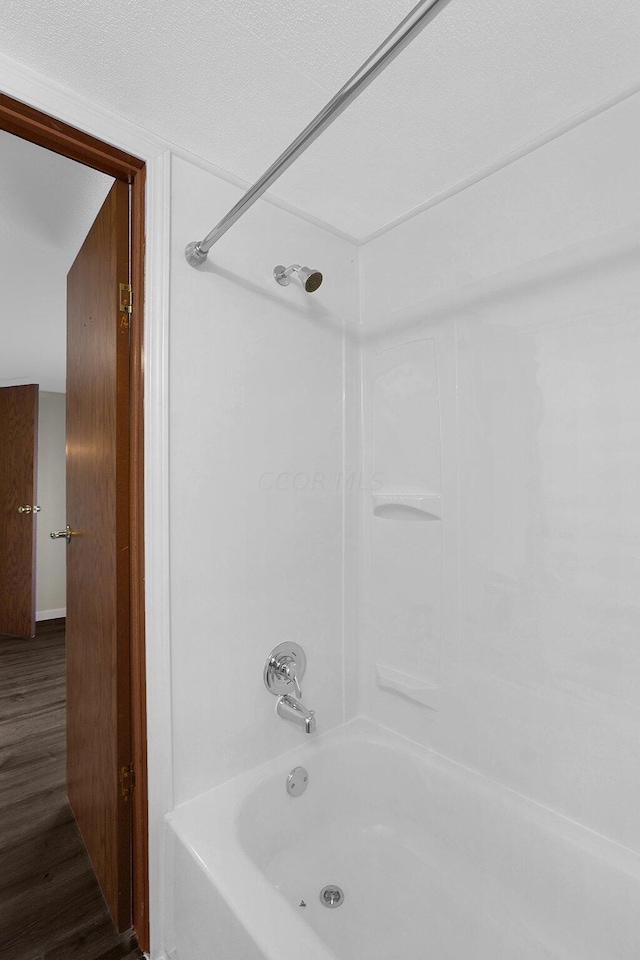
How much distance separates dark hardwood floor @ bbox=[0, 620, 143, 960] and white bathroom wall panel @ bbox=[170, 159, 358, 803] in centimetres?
56

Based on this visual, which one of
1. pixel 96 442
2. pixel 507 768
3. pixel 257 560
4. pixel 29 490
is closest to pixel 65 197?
pixel 96 442

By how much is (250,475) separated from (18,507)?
3629 millimetres

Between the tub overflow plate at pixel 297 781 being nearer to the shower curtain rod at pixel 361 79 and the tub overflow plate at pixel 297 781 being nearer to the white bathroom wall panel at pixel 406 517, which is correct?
the white bathroom wall panel at pixel 406 517

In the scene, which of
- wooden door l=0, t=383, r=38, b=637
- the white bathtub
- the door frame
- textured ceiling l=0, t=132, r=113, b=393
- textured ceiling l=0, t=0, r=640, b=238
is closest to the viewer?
textured ceiling l=0, t=0, r=640, b=238

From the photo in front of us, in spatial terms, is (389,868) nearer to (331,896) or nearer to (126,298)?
(331,896)

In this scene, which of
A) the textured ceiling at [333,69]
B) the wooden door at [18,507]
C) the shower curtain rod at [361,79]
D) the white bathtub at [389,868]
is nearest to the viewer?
the shower curtain rod at [361,79]

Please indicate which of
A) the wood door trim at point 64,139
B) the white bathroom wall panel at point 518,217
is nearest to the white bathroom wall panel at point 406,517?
the white bathroom wall panel at point 518,217

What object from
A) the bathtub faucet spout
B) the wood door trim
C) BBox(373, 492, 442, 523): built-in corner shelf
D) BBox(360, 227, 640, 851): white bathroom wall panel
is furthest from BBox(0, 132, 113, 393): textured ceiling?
the bathtub faucet spout

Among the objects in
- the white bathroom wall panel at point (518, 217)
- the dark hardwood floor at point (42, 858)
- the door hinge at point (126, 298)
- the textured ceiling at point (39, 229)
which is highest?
the textured ceiling at point (39, 229)

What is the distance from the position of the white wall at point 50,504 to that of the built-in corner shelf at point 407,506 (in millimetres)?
4271

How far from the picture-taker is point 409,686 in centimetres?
185

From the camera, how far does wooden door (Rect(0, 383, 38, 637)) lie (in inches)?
170

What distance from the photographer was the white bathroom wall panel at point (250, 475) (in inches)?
60.6

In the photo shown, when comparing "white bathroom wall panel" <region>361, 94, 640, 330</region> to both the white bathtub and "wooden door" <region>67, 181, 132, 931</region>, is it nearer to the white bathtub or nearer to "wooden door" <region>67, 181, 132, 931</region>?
"wooden door" <region>67, 181, 132, 931</region>
